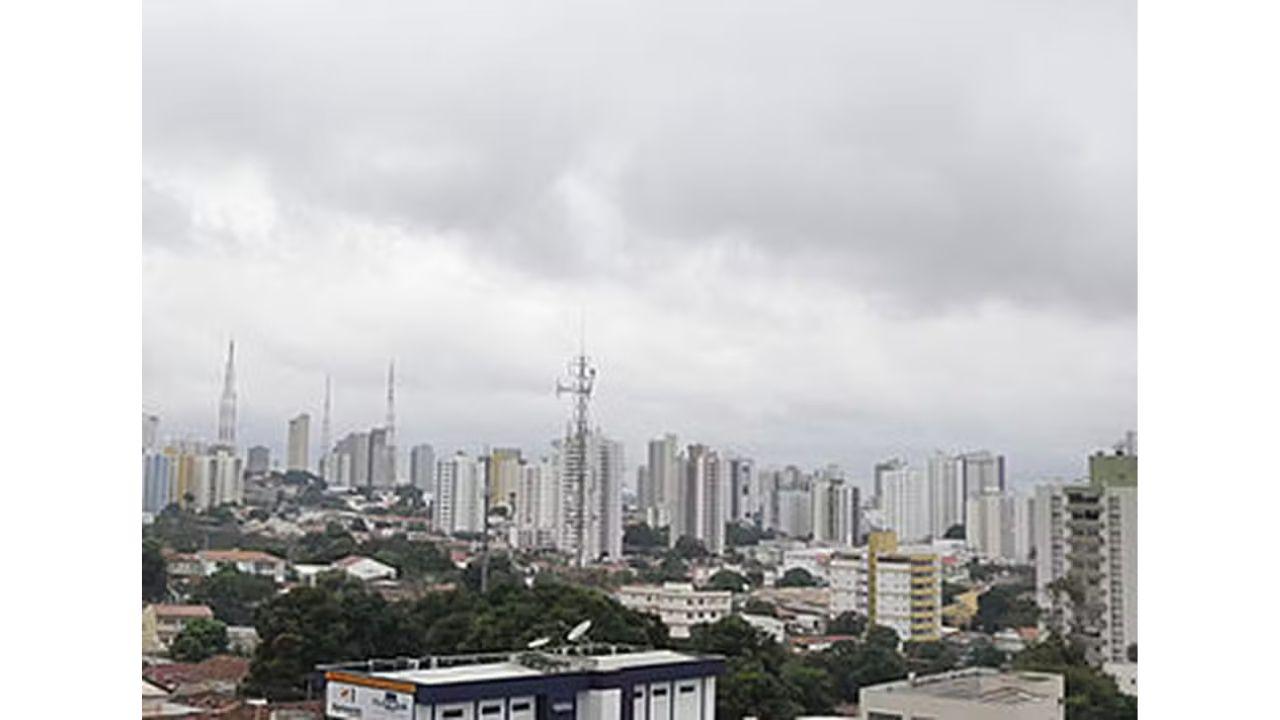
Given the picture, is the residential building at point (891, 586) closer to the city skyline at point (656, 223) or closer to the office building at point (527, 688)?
the city skyline at point (656, 223)

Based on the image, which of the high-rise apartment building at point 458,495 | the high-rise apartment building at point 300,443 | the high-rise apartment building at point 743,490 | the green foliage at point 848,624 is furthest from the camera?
the high-rise apartment building at point 458,495

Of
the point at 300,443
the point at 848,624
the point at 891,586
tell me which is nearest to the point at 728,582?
the point at 848,624

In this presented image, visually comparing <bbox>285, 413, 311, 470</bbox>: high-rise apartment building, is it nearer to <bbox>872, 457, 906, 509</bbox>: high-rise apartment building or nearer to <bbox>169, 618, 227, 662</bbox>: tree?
<bbox>169, 618, 227, 662</bbox>: tree

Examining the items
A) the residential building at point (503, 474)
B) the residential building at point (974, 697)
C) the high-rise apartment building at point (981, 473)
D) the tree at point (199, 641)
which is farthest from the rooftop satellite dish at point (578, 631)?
the high-rise apartment building at point (981, 473)

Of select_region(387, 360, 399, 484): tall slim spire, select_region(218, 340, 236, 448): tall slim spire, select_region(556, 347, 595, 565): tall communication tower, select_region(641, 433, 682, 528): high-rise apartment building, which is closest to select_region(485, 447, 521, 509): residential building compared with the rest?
select_region(556, 347, 595, 565): tall communication tower

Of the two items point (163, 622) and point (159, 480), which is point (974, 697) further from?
point (159, 480)
